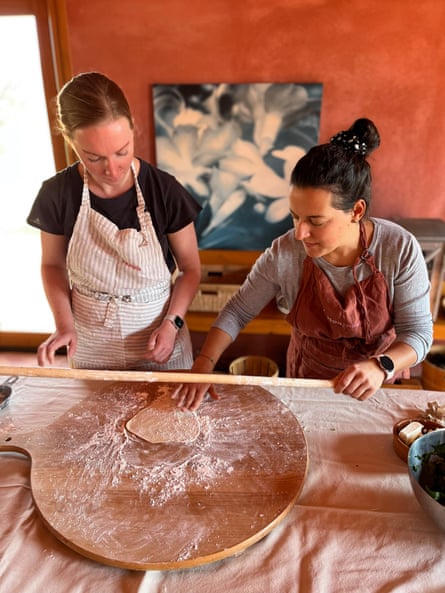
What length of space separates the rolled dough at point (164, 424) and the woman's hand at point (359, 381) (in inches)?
16.3

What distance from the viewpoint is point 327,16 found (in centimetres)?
246

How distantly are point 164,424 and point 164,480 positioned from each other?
0.67 feet

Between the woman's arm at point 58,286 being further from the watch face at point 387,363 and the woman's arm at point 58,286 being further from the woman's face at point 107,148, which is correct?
the watch face at point 387,363

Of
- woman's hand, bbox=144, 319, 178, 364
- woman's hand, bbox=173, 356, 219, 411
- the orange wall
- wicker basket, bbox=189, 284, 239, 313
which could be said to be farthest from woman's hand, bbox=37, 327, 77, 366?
the orange wall

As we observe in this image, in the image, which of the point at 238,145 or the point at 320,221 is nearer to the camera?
the point at 320,221

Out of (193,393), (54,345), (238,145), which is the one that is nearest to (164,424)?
(193,393)

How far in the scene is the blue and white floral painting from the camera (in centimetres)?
265

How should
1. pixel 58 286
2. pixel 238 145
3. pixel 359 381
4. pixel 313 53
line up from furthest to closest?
1. pixel 238 145
2. pixel 313 53
3. pixel 58 286
4. pixel 359 381

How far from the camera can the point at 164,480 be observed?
107 cm

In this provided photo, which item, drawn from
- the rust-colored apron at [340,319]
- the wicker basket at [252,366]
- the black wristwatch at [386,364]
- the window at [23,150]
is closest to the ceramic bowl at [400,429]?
the black wristwatch at [386,364]

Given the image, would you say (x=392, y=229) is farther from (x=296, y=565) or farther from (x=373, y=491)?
(x=296, y=565)

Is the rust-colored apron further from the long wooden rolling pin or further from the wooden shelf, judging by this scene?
the wooden shelf

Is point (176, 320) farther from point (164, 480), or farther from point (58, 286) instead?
point (164, 480)

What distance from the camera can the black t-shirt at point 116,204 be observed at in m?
1.48
